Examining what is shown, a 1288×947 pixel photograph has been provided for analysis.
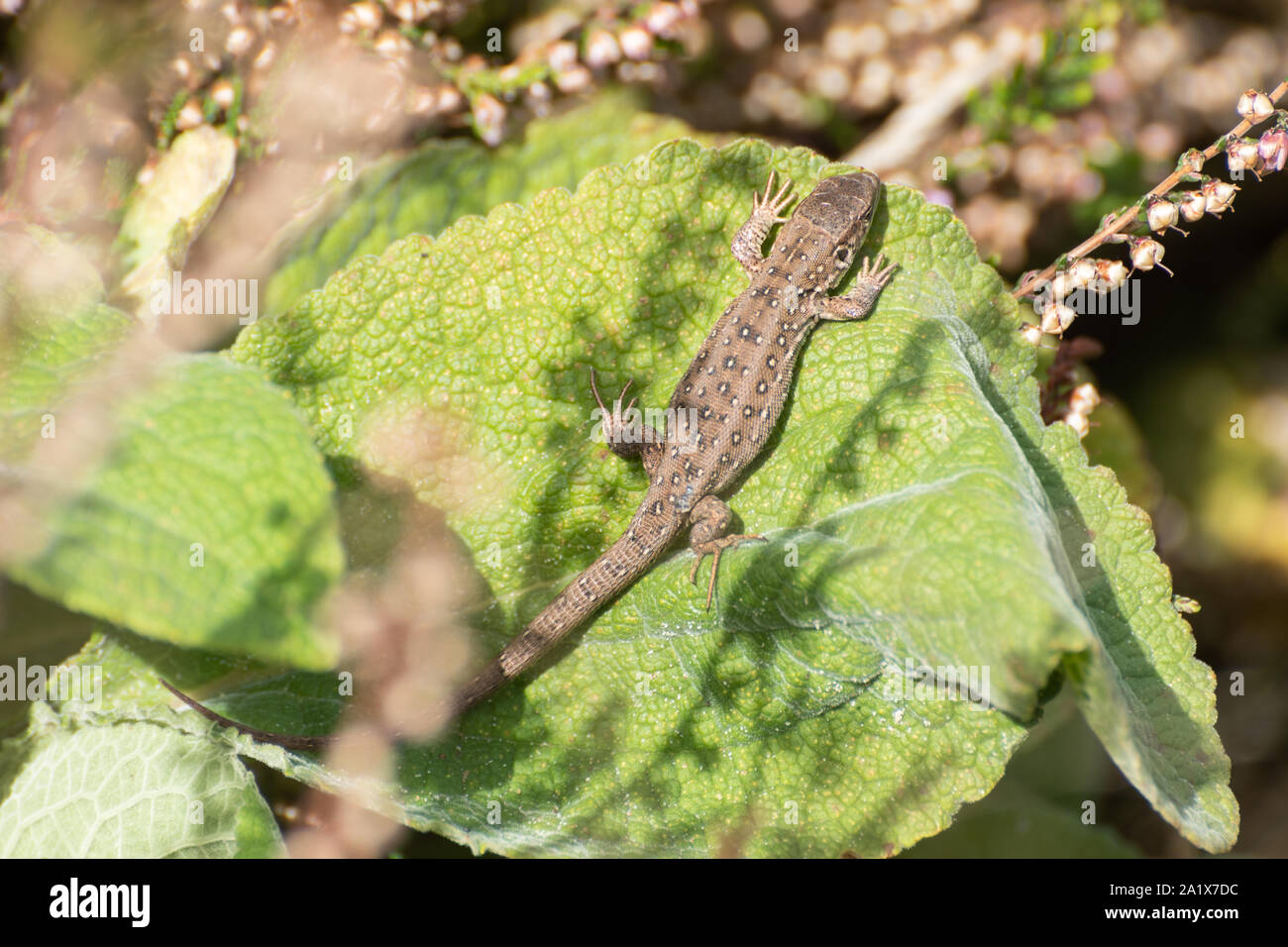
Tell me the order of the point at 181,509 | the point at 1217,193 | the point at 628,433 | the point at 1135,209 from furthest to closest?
1. the point at 628,433
2. the point at 1135,209
3. the point at 1217,193
4. the point at 181,509

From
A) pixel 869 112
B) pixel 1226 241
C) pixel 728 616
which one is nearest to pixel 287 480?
pixel 728 616

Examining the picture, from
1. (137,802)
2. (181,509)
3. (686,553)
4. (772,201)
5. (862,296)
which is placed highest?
(772,201)

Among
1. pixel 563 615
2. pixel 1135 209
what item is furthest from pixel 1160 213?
pixel 563 615

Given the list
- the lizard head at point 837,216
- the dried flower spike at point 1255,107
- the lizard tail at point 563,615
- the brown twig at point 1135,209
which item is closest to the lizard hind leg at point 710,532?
the lizard tail at point 563,615

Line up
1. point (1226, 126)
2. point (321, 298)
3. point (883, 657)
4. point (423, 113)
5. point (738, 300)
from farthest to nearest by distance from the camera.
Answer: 1. point (1226, 126)
2. point (423, 113)
3. point (738, 300)
4. point (321, 298)
5. point (883, 657)

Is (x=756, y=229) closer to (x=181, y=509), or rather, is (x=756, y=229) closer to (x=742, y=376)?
(x=742, y=376)

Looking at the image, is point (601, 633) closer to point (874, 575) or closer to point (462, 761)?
point (462, 761)

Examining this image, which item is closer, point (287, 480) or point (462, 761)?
point (287, 480)

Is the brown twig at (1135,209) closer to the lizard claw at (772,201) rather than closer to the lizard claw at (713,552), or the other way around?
the lizard claw at (772,201)
